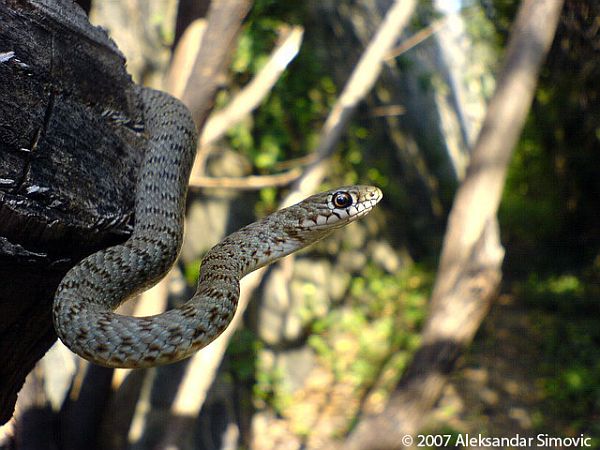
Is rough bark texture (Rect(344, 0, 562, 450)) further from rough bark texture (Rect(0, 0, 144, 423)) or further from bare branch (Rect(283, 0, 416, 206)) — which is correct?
rough bark texture (Rect(0, 0, 144, 423))

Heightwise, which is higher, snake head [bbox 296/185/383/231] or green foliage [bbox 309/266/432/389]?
snake head [bbox 296/185/383/231]

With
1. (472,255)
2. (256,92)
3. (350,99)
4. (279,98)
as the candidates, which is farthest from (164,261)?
(279,98)

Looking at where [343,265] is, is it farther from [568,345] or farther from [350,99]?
[350,99]

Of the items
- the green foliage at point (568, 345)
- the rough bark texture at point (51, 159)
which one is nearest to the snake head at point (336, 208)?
the rough bark texture at point (51, 159)

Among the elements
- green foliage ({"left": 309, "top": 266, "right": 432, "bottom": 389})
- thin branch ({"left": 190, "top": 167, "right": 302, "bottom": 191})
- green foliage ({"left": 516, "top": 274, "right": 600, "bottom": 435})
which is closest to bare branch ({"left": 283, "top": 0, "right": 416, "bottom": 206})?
thin branch ({"left": 190, "top": 167, "right": 302, "bottom": 191})

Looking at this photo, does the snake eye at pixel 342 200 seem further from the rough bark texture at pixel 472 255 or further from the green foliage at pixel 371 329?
the green foliage at pixel 371 329
